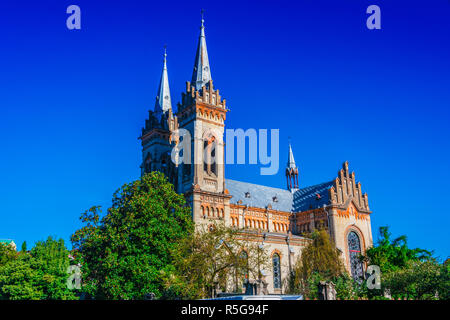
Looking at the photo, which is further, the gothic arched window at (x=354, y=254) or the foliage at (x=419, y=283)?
the gothic arched window at (x=354, y=254)

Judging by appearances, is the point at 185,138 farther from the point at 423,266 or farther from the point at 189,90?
the point at 423,266

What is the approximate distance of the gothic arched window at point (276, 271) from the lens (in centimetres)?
5036

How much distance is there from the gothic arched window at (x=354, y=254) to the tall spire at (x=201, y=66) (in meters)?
30.2

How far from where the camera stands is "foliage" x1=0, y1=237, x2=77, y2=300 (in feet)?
119

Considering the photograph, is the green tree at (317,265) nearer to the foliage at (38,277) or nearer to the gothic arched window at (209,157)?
the gothic arched window at (209,157)

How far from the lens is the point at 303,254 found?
51.6 metres

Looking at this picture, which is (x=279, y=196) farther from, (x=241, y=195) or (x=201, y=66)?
(x=201, y=66)

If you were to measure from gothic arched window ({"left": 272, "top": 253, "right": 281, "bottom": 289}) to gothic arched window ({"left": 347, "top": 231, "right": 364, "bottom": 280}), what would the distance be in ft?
40.7

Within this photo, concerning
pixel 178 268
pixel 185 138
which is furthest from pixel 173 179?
pixel 178 268

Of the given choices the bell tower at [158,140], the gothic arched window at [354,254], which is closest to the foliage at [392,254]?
the gothic arched window at [354,254]

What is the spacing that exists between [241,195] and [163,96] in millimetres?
19485

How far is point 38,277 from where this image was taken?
37.3 meters

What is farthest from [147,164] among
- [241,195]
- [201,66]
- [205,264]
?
[205,264]
